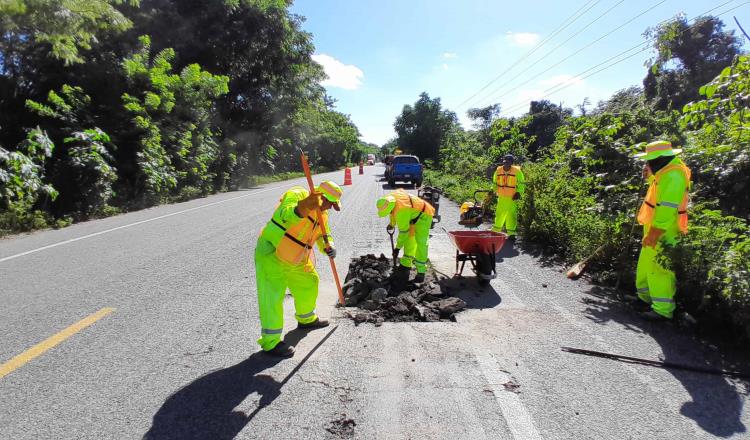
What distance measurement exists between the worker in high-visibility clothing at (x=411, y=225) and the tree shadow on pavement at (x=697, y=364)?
2.06 metres

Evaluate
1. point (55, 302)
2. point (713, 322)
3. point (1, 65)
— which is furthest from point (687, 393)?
point (1, 65)

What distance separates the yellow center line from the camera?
322 cm

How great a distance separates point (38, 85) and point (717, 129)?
18575mm

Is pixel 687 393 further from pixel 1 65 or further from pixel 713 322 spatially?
pixel 1 65

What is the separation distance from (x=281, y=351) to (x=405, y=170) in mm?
18843

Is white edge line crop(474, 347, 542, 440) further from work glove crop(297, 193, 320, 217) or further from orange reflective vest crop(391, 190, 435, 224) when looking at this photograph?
orange reflective vest crop(391, 190, 435, 224)

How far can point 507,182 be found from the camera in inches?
316

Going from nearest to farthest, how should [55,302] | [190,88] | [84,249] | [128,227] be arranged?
[55,302] → [84,249] → [128,227] → [190,88]

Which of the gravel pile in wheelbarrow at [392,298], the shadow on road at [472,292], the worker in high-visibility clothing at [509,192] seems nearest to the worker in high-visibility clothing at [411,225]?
the gravel pile in wheelbarrow at [392,298]

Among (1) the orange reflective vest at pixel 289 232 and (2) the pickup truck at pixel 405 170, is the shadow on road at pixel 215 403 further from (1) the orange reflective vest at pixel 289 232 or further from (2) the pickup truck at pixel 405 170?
(2) the pickup truck at pixel 405 170

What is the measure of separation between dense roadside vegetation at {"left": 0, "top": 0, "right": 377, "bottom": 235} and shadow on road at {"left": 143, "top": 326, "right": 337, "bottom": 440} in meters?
9.52

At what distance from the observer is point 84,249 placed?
7.36m

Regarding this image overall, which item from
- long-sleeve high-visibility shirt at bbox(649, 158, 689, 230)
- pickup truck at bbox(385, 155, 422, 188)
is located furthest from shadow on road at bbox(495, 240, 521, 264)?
pickup truck at bbox(385, 155, 422, 188)

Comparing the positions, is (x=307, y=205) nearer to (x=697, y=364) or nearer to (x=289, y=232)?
(x=289, y=232)
